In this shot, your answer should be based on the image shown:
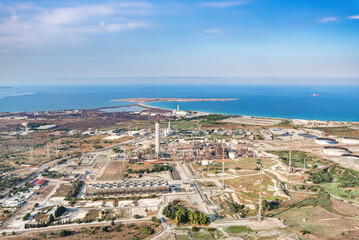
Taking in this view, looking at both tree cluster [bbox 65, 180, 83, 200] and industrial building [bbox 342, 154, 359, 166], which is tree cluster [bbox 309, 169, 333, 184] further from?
tree cluster [bbox 65, 180, 83, 200]

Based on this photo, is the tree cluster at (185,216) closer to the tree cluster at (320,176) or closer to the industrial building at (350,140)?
the tree cluster at (320,176)

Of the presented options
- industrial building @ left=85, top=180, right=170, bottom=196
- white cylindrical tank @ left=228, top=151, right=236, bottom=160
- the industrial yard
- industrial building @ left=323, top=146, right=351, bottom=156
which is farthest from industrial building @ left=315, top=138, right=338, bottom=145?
industrial building @ left=85, top=180, right=170, bottom=196

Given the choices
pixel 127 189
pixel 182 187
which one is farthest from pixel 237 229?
pixel 127 189

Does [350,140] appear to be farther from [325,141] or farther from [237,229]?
[237,229]

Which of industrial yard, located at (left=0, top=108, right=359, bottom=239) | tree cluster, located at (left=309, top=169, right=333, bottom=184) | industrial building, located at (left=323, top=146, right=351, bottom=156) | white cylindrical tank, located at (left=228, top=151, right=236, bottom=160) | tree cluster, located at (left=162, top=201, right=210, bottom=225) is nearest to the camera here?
industrial yard, located at (left=0, top=108, right=359, bottom=239)

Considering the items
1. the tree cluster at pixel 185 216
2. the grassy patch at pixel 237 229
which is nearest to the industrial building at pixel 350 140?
the grassy patch at pixel 237 229

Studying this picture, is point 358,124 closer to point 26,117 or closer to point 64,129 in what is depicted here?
point 64,129

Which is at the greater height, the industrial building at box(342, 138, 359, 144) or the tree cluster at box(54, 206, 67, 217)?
the industrial building at box(342, 138, 359, 144)
